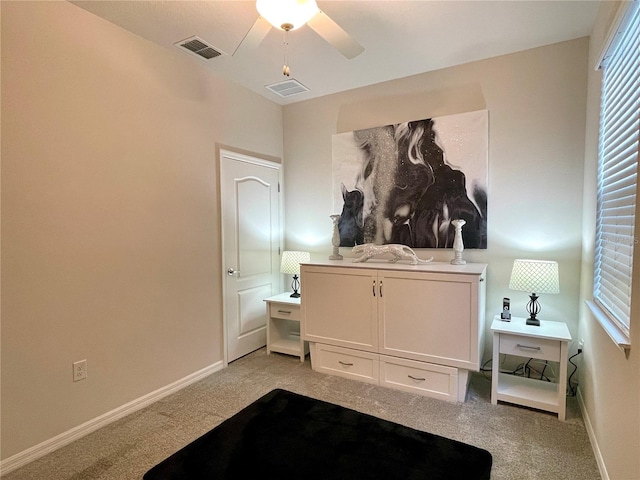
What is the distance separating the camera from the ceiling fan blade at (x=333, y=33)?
5.79 ft

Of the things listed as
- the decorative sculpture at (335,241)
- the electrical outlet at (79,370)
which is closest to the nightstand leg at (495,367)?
the decorative sculpture at (335,241)

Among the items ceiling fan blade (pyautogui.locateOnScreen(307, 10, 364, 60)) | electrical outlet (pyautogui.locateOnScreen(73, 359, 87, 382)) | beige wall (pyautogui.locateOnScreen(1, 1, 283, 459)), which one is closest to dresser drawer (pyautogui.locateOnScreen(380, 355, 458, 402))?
beige wall (pyautogui.locateOnScreen(1, 1, 283, 459))

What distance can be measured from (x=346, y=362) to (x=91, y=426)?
6.24ft

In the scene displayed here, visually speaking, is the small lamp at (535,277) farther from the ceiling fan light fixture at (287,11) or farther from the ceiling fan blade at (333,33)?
the ceiling fan light fixture at (287,11)

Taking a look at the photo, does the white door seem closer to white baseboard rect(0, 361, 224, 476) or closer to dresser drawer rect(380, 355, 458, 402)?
white baseboard rect(0, 361, 224, 476)

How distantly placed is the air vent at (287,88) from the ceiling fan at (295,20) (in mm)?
1471

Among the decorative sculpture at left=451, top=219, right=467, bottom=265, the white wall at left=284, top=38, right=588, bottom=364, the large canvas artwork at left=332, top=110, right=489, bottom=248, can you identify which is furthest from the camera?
the large canvas artwork at left=332, top=110, right=489, bottom=248

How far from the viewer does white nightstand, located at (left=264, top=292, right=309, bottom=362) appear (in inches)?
136

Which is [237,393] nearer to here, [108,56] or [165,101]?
[165,101]

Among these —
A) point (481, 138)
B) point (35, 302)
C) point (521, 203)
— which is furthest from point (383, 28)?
point (35, 302)

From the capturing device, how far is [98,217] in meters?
2.34

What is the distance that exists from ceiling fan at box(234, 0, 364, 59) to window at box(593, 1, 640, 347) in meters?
1.31

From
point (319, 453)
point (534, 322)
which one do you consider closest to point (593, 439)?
point (534, 322)

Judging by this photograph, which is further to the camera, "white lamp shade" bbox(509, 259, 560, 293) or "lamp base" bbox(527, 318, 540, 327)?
"lamp base" bbox(527, 318, 540, 327)
